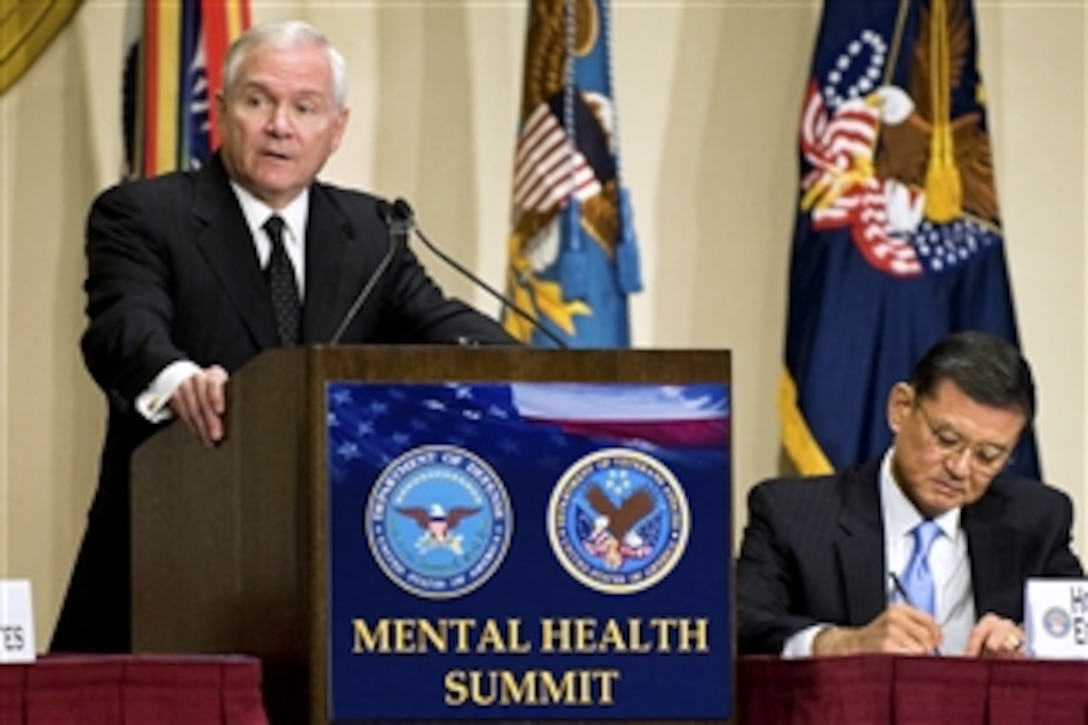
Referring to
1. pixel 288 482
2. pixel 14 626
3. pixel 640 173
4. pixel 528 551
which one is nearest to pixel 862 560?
pixel 528 551

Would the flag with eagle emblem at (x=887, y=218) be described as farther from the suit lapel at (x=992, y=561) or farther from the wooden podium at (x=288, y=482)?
the wooden podium at (x=288, y=482)

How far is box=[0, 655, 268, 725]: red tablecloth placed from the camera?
8.57ft

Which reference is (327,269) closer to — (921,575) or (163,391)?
A: (163,391)

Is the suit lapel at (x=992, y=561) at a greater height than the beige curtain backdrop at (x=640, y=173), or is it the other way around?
the beige curtain backdrop at (x=640, y=173)

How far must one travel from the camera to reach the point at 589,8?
5613mm

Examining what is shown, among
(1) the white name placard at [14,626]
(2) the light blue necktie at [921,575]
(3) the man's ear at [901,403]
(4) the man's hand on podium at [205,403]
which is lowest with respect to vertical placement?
(2) the light blue necktie at [921,575]

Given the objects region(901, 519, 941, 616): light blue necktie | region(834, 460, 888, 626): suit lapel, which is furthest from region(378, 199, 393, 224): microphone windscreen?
region(901, 519, 941, 616): light blue necktie

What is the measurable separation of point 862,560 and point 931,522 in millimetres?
184

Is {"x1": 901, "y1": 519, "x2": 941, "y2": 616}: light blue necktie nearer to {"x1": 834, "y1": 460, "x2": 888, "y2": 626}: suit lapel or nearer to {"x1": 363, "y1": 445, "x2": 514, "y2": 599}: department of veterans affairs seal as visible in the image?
{"x1": 834, "y1": 460, "x2": 888, "y2": 626}: suit lapel

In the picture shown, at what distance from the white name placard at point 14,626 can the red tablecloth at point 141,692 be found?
27mm

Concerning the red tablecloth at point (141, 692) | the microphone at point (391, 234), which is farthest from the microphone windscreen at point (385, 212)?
the red tablecloth at point (141, 692)

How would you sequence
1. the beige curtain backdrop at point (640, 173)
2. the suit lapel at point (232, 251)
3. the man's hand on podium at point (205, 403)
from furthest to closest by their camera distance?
the beige curtain backdrop at point (640, 173)
the suit lapel at point (232, 251)
the man's hand on podium at point (205, 403)

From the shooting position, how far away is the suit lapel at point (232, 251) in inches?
131

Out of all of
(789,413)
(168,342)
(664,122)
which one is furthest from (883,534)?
(664,122)
